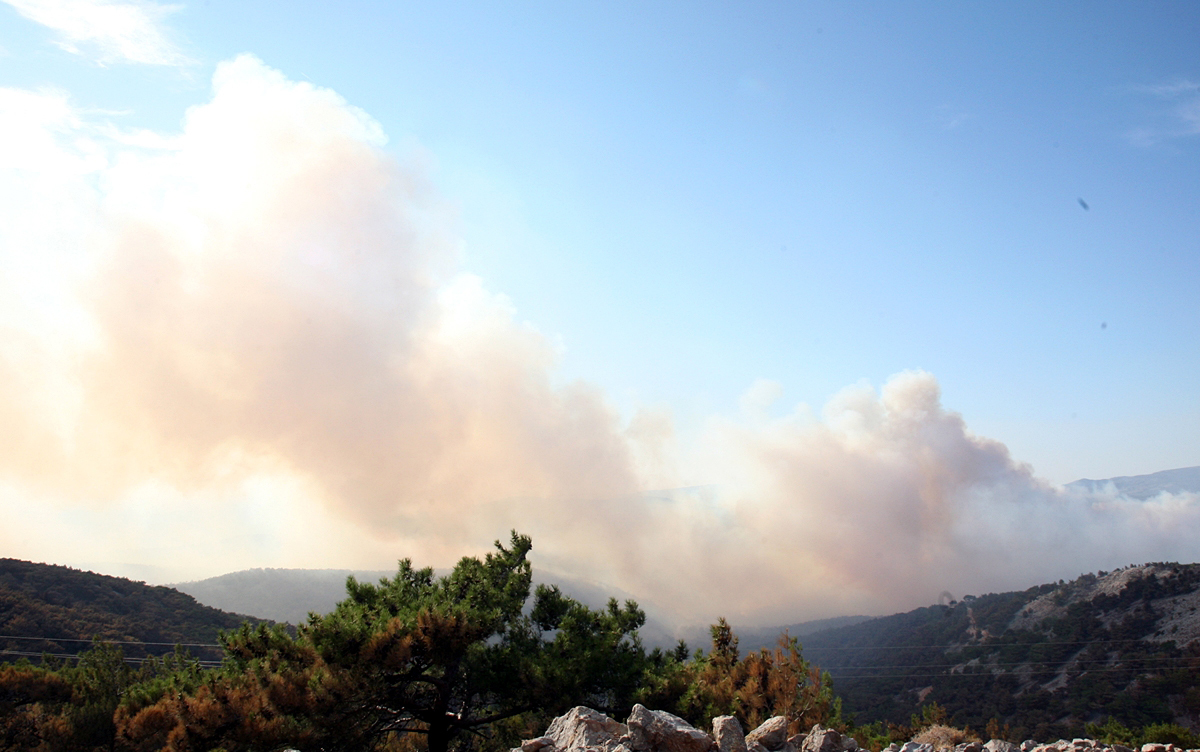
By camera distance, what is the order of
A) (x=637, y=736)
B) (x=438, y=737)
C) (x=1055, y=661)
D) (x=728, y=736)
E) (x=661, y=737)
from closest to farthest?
(x=637, y=736) < (x=661, y=737) < (x=728, y=736) < (x=438, y=737) < (x=1055, y=661)

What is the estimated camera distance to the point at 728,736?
1397cm

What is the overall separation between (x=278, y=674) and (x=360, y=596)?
586 centimetres

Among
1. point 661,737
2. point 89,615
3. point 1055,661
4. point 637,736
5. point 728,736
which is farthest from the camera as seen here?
point 1055,661

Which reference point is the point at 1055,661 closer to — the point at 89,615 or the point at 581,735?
the point at 581,735

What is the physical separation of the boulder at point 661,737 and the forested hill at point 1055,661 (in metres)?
77.8

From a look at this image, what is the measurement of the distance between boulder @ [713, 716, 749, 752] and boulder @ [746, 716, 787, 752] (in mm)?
1218

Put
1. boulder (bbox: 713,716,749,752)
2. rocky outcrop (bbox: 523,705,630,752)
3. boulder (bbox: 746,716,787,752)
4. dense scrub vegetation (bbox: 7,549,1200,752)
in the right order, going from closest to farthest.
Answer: rocky outcrop (bbox: 523,705,630,752), boulder (bbox: 713,716,749,752), boulder (bbox: 746,716,787,752), dense scrub vegetation (bbox: 7,549,1200,752)

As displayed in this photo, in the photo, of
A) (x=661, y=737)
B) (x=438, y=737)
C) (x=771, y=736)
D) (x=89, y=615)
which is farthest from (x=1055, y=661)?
(x=89, y=615)

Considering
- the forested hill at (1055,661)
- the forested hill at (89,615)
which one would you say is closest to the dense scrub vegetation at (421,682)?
the forested hill at (89,615)

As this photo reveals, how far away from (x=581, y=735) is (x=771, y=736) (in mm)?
4695

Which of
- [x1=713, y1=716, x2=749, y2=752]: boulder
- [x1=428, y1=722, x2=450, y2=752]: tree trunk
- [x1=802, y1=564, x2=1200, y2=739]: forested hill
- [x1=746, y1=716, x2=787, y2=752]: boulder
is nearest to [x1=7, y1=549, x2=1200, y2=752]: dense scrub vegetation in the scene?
[x1=428, y1=722, x2=450, y2=752]: tree trunk

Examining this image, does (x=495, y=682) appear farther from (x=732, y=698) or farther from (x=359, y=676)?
(x=732, y=698)

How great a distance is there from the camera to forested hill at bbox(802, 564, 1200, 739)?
75438 mm

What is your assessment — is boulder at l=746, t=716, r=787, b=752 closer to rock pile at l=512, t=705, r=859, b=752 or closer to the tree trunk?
rock pile at l=512, t=705, r=859, b=752
